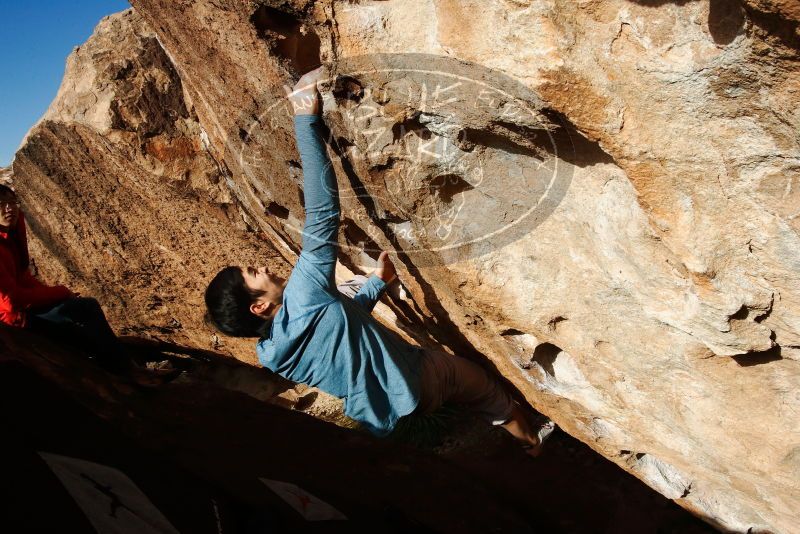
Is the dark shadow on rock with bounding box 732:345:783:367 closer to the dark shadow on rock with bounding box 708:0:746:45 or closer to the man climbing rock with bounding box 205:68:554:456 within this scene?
the dark shadow on rock with bounding box 708:0:746:45

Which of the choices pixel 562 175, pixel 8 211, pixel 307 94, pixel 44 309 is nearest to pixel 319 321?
pixel 307 94

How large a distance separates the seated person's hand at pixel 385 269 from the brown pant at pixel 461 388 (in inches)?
14.5

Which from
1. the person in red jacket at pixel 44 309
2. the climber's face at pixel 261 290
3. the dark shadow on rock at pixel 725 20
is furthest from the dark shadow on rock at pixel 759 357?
the person in red jacket at pixel 44 309

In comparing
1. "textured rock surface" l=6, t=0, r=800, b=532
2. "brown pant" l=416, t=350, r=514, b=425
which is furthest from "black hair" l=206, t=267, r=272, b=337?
"brown pant" l=416, t=350, r=514, b=425

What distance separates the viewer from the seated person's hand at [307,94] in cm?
187

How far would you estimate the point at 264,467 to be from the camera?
2.64m

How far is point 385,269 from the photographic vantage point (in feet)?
8.05

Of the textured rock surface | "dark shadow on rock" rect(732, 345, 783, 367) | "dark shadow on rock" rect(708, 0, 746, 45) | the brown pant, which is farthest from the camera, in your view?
the brown pant

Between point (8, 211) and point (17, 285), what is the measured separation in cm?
39

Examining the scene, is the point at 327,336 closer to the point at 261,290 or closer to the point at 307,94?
the point at 261,290

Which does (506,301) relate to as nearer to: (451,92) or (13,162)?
(451,92)

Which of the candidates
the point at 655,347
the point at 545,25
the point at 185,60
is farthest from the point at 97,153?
the point at 655,347

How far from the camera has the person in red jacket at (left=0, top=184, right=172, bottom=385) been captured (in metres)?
2.79

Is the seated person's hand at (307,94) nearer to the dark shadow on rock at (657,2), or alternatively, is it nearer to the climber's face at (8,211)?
the dark shadow on rock at (657,2)
